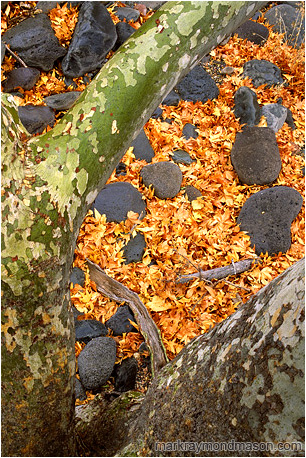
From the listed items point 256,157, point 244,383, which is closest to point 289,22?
point 256,157

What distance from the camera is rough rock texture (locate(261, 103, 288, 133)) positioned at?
209 inches

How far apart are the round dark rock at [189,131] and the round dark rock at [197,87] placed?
543mm

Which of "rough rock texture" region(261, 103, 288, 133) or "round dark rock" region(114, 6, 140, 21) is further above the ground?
"round dark rock" region(114, 6, 140, 21)

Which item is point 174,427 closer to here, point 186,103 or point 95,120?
point 95,120

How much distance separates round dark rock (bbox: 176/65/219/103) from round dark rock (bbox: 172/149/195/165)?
41.3 inches

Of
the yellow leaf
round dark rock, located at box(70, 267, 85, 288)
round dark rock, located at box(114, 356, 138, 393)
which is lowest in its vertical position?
round dark rock, located at box(114, 356, 138, 393)

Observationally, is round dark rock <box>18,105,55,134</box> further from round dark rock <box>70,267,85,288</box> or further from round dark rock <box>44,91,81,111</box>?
round dark rock <box>70,267,85,288</box>

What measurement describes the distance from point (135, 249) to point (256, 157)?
2.11 m

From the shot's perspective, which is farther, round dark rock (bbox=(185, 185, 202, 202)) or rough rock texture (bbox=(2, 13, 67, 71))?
rough rock texture (bbox=(2, 13, 67, 71))

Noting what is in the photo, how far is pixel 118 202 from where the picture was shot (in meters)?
4.14

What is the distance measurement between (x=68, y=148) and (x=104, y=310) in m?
2.43

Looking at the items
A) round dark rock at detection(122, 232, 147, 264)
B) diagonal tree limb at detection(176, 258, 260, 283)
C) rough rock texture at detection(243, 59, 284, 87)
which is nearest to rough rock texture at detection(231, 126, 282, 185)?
diagonal tree limb at detection(176, 258, 260, 283)

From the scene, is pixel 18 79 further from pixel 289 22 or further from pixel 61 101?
pixel 289 22

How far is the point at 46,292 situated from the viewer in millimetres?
1582
